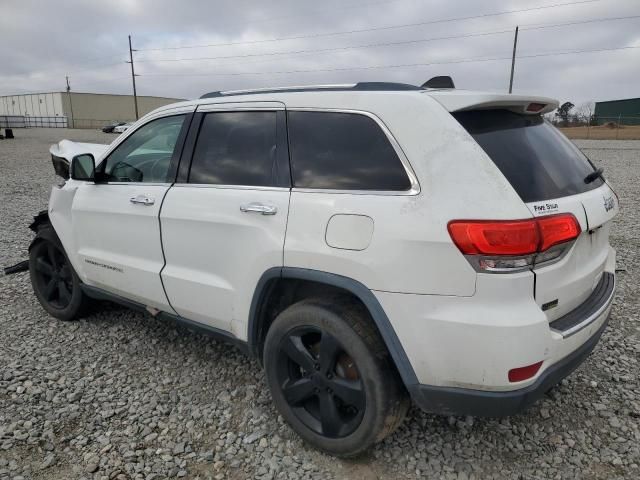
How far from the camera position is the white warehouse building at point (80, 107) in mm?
70125

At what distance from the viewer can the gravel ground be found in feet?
8.13

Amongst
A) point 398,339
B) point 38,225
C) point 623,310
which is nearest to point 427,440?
point 398,339

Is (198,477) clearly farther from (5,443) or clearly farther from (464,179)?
(464,179)

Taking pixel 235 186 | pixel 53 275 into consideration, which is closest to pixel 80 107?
pixel 53 275

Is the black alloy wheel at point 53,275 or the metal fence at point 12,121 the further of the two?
the metal fence at point 12,121

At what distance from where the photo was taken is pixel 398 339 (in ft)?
7.04

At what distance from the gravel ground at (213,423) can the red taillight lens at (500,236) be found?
1.20 m

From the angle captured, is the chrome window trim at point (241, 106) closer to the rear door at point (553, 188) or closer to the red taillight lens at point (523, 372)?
the rear door at point (553, 188)

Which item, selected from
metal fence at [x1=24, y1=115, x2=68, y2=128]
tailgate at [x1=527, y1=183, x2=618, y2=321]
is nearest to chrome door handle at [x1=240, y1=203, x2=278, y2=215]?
tailgate at [x1=527, y1=183, x2=618, y2=321]

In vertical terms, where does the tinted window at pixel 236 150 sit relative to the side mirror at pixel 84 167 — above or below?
above

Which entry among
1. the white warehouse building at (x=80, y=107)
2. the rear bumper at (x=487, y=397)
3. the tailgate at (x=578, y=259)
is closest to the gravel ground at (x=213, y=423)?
the rear bumper at (x=487, y=397)

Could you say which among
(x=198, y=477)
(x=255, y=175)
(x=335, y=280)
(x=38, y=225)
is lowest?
(x=198, y=477)

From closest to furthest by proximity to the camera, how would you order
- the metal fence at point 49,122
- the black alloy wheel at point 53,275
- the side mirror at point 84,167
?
the side mirror at point 84,167 → the black alloy wheel at point 53,275 → the metal fence at point 49,122

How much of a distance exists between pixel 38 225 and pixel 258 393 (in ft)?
8.56
